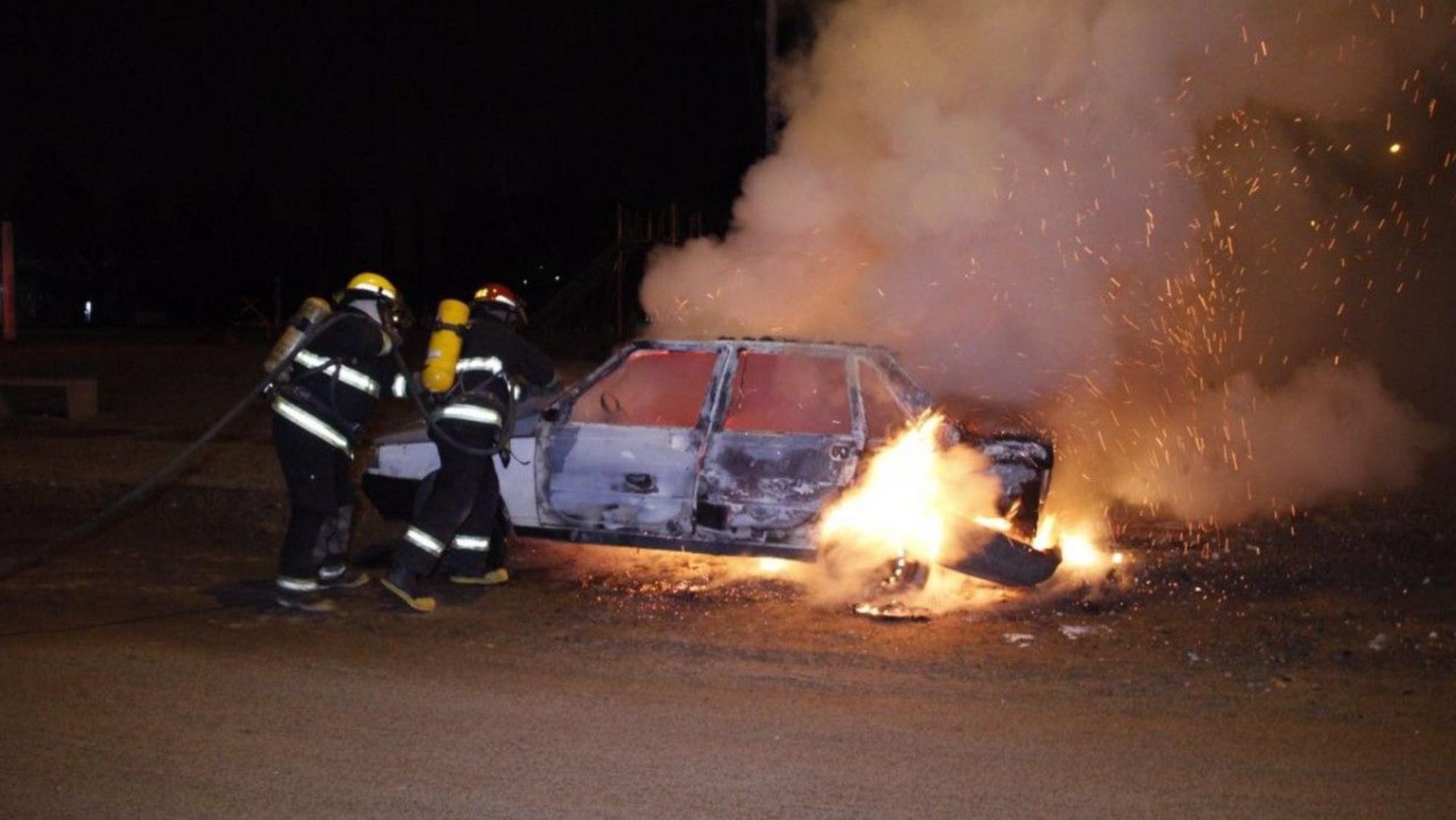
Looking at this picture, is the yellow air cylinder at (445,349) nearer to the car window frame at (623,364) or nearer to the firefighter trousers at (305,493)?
the firefighter trousers at (305,493)

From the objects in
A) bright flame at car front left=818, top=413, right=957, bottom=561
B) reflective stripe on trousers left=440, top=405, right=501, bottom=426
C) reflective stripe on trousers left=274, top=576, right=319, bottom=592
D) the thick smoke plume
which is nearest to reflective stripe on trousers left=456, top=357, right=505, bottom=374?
reflective stripe on trousers left=440, top=405, right=501, bottom=426

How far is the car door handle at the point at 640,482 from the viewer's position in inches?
298

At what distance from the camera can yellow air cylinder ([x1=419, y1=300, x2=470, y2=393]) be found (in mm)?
7203

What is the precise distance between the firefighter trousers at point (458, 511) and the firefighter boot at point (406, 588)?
39 millimetres

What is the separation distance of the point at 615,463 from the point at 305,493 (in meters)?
1.69

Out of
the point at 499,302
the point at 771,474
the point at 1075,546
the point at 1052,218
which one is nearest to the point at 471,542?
the point at 499,302

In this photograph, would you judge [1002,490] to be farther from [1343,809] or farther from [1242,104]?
[1242,104]

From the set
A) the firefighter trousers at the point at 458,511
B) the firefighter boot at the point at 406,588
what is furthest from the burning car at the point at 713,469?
the firefighter boot at the point at 406,588

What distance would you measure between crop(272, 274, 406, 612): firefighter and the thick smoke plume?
3.02 m

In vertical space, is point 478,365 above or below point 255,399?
above

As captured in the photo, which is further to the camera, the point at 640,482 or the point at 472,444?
the point at 640,482

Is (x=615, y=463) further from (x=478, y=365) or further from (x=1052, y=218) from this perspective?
(x=1052, y=218)

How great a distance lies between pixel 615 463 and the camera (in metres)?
7.63

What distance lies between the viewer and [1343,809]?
14.3 feet
